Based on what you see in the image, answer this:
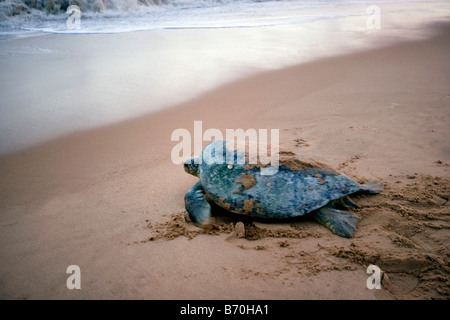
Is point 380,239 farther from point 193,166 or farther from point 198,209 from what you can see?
point 193,166

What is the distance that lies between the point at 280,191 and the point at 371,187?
95cm

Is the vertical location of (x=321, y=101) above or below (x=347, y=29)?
below

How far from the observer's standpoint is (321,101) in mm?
5059

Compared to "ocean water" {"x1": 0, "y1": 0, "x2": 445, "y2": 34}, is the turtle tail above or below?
below

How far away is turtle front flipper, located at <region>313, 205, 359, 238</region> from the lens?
2.36 meters

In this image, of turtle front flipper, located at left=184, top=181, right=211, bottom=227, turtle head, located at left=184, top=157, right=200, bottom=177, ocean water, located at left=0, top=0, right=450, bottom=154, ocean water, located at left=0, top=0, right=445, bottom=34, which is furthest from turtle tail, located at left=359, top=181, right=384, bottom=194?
ocean water, located at left=0, top=0, right=445, bottom=34

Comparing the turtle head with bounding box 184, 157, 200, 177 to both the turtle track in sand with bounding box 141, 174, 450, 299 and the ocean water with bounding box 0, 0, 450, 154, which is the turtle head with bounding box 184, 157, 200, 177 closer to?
the turtle track in sand with bounding box 141, 174, 450, 299

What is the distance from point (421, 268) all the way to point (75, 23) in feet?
41.4

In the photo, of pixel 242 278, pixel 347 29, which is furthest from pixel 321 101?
pixel 347 29

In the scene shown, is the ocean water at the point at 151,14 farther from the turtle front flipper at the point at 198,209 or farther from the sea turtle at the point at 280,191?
the turtle front flipper at the point at 198,209
